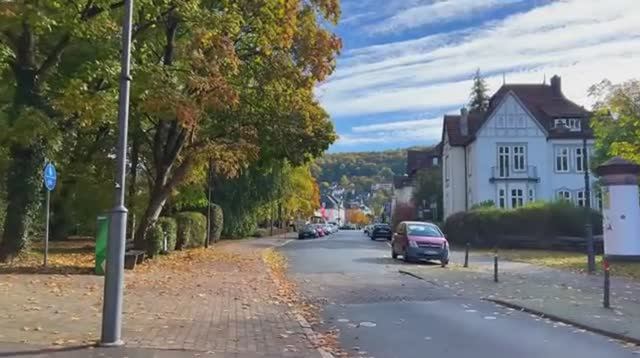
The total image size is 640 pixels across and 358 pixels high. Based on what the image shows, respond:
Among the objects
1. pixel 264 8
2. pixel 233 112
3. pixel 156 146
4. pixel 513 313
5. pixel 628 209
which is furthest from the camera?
pixel 233 112

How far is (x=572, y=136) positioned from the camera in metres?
63.8

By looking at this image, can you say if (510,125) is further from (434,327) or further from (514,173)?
(434,327)

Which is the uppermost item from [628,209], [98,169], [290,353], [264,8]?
[264,8]

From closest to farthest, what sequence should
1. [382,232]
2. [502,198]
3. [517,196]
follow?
[502,198] < [517,196] < [382,232]

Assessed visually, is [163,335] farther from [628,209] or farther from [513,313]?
[628,209]

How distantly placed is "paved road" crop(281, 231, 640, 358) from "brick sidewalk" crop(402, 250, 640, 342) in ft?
1.95

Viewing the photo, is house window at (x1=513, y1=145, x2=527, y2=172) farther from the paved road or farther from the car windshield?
Answer: the paved road

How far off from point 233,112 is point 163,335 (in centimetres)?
2304

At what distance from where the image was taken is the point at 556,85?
69.8 m

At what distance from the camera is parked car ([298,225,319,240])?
73188mm

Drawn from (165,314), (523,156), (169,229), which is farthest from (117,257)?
(523,156)

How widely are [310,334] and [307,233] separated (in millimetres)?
62489

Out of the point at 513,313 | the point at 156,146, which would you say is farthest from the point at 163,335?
the point at 156,146

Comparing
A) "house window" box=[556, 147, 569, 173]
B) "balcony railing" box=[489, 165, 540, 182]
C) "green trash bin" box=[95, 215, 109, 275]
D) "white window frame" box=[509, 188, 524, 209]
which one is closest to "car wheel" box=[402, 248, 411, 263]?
"green trash bin" box=[95, 215, 109, 275]
